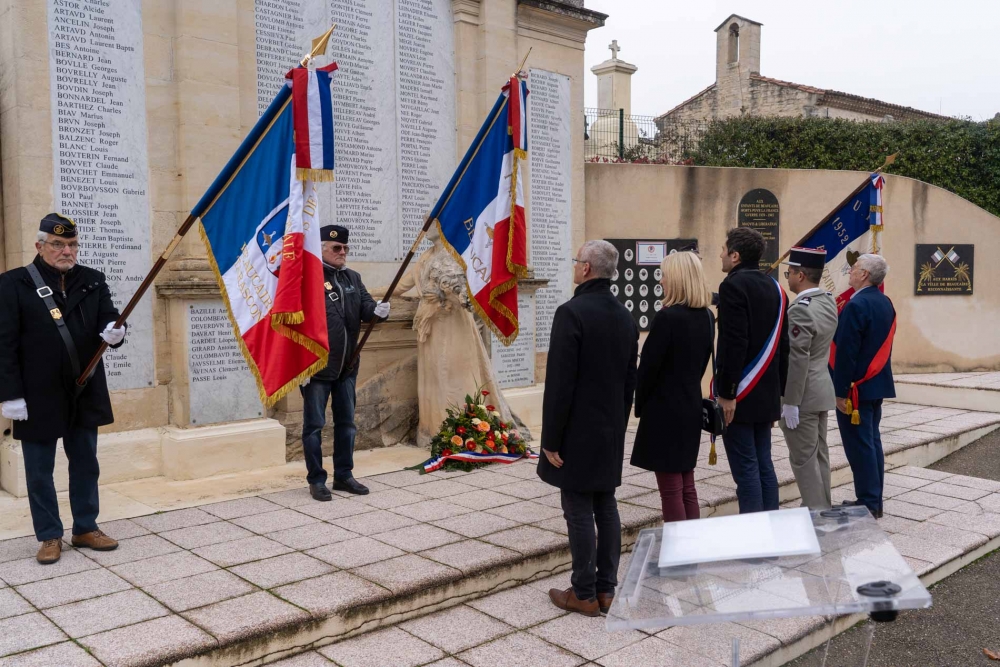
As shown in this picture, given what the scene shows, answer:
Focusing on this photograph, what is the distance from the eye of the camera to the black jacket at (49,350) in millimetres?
4258

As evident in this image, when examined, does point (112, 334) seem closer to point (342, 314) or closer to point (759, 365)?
point (342, 314)

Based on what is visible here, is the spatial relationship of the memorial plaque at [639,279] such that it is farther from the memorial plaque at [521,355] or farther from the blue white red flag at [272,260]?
the blue white red flag at [272,260]

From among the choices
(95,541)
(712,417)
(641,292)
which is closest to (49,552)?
(95,541)

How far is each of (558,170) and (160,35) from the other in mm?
4342

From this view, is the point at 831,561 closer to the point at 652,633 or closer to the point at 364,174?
the point at 652,633

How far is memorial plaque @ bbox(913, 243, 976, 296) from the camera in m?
12.3

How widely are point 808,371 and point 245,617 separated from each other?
363 centimetres

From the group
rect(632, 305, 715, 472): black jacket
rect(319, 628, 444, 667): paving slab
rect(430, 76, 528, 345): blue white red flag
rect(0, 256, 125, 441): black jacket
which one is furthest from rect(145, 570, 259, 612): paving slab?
rect(430, 76, 528, 345): blue white red flag

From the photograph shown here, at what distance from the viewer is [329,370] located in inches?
222

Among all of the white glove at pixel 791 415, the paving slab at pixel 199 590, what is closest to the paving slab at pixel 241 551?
the paving slab at pixel 199 590

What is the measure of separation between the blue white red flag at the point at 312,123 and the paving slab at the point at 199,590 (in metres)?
2.28

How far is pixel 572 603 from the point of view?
13.1 feet

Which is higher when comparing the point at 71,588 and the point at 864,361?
the point at 864,361

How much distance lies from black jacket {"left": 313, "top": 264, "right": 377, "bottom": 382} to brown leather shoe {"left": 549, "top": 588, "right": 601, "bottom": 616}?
7.63 feet
